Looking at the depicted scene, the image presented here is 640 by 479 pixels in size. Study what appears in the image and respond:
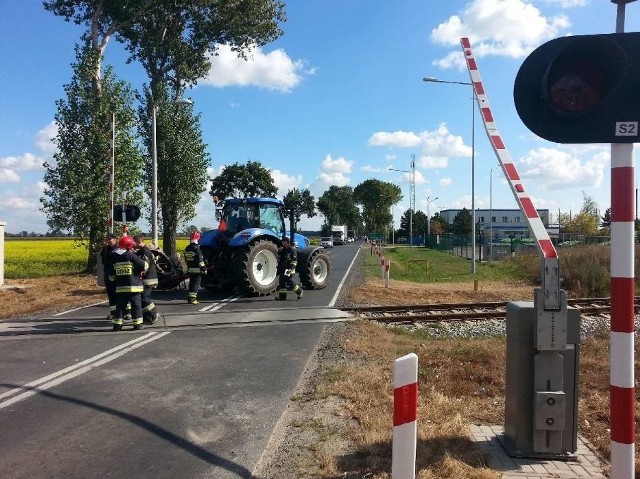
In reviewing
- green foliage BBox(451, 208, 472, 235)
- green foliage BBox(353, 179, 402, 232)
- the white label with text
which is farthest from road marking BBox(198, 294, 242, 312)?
green foliage BBox(353, 179, 402, 232)

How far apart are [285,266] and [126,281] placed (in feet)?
15.8

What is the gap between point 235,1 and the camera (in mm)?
26344

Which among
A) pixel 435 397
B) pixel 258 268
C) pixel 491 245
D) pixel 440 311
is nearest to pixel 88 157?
pixel 258 268

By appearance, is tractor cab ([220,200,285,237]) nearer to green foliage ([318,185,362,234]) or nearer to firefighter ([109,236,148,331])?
firefighter ([109,236,148,331])

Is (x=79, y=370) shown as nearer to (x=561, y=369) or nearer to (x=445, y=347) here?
(x=445, y=347)

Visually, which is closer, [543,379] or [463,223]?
[543,379]

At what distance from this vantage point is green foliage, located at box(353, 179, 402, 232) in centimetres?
9985

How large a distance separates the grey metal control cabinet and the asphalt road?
2072mm

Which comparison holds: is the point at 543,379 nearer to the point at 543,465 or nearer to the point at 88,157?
the point at 543,465

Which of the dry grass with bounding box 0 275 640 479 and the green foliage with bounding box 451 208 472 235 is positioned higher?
the green foliage with bounding box 451 208 472 235

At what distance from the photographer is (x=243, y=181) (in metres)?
67.6

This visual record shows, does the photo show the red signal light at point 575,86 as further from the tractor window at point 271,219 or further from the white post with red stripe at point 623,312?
the tractor window at point 271,219

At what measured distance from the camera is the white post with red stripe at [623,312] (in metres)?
2.99

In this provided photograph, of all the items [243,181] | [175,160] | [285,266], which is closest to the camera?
[285,266]
